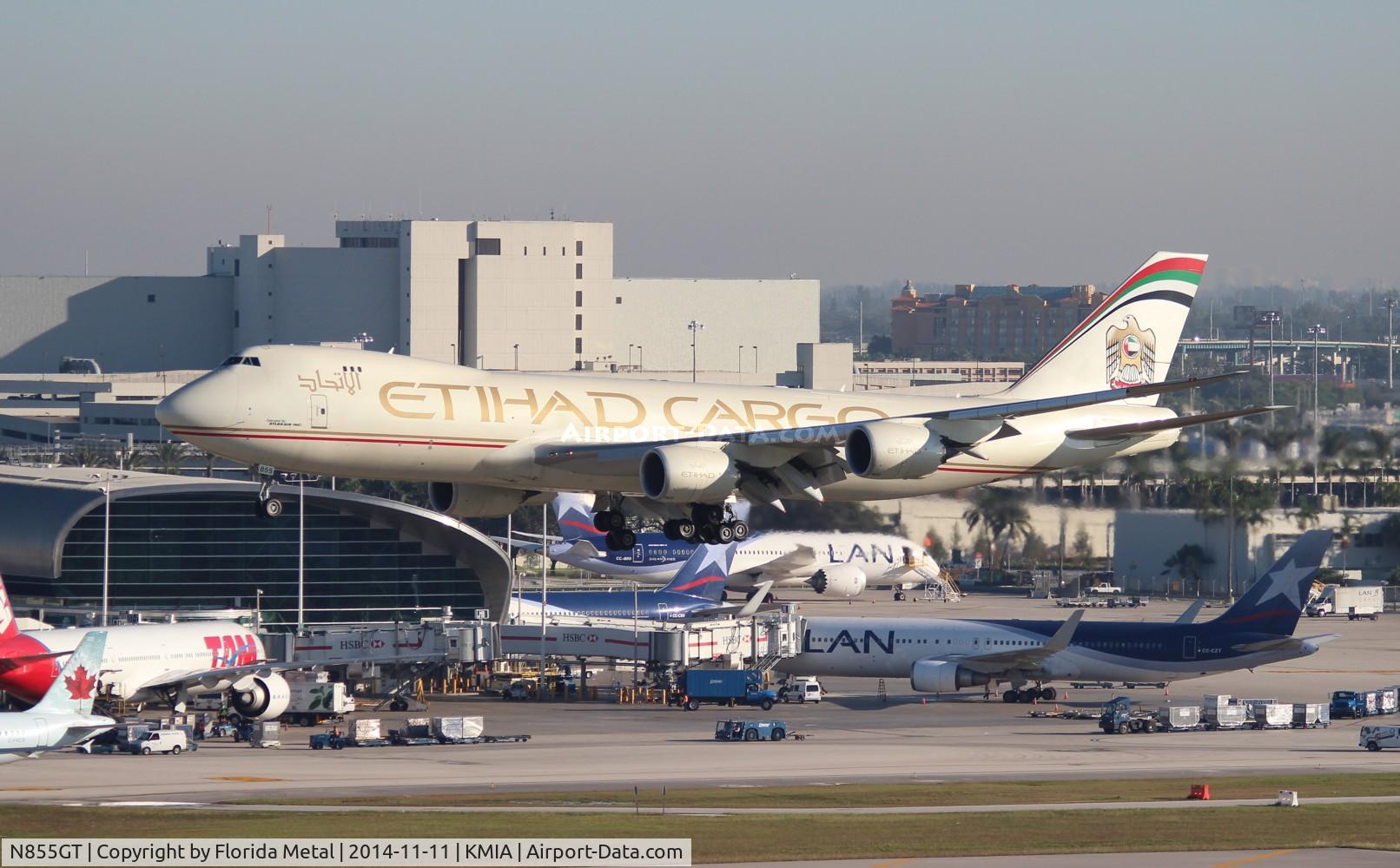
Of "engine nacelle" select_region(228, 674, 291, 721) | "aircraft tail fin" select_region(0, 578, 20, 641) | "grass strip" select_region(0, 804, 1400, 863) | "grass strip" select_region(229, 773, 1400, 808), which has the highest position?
"aircraft tail fin" select_region(0, 578, 20, 641)

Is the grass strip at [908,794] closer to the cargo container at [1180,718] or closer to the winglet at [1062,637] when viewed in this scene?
the cargo container at [1180,718]

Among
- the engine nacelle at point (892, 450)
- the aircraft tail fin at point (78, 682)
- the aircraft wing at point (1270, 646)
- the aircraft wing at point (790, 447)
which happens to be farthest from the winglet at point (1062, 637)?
the aircraft tail fin at point (78, 682)

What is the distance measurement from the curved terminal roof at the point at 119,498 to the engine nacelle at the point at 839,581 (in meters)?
42.4

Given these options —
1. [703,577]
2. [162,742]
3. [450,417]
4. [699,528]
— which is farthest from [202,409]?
[703,577]

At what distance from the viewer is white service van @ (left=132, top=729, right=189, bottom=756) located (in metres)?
66.8

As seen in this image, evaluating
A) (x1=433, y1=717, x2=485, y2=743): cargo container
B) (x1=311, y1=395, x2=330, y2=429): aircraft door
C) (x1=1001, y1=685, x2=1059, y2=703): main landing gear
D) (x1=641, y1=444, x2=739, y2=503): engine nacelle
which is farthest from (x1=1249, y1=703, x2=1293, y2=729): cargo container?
(x1=311, y1=395, x2=330, y2=429): aircraft door

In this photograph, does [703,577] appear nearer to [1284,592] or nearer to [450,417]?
[1284,592]

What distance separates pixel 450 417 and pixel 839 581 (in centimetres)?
9394

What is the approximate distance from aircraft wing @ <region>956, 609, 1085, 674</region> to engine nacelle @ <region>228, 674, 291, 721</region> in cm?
3251

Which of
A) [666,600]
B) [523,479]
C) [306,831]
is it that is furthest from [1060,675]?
[306,831]

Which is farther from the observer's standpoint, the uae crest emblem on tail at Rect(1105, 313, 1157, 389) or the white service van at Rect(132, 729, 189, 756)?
the white service van at Rect(132, 729, 189, 756)

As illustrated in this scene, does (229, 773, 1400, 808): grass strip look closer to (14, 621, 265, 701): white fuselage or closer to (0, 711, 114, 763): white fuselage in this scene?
(0, 711, 114, 763): white fuselage

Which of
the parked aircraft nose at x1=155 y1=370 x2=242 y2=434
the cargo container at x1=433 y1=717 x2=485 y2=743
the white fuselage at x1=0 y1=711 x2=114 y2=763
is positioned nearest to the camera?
the parked aircraft nose at x1=155 y1=370 x2=242 y2=434

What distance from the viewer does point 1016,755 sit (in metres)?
68.5
